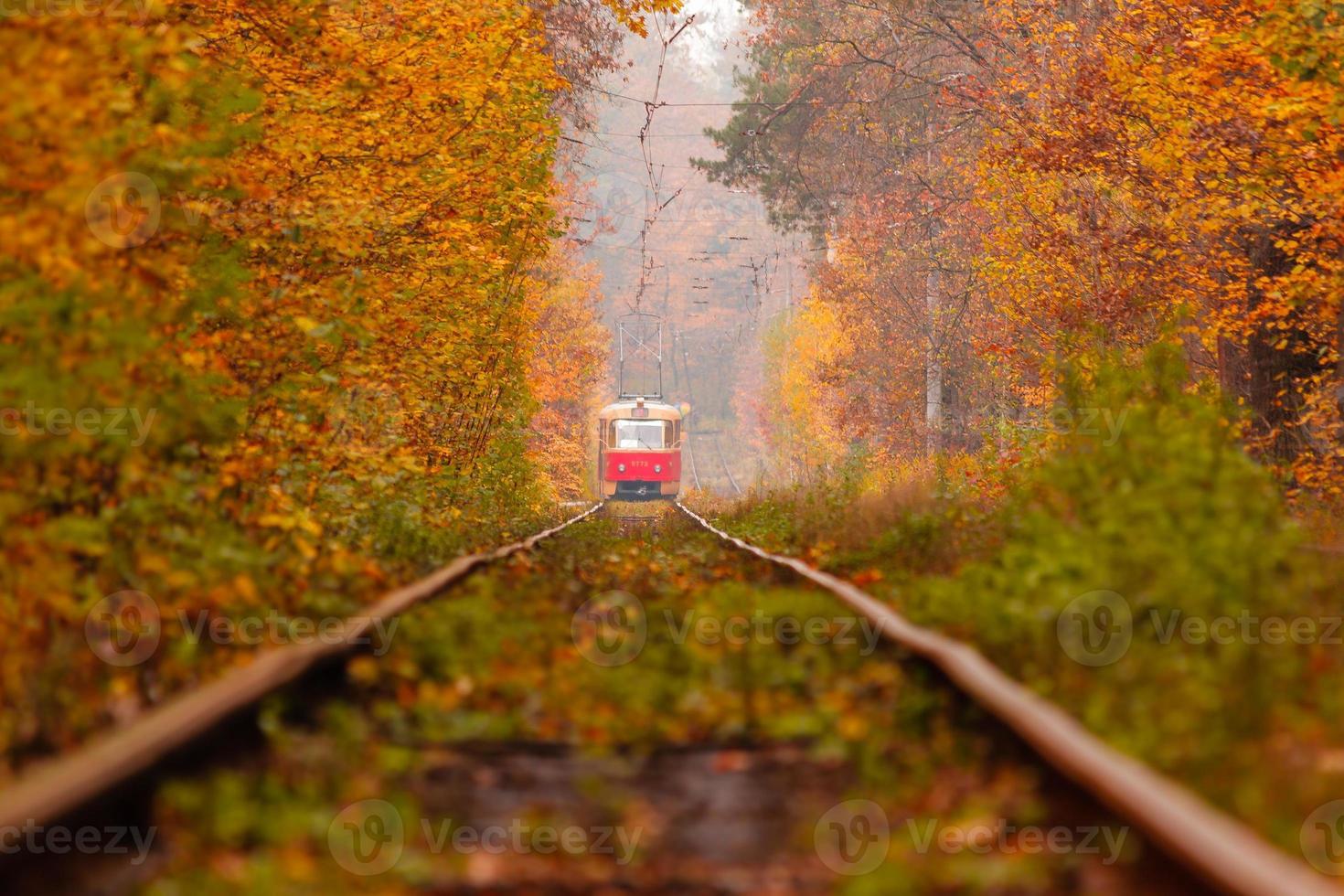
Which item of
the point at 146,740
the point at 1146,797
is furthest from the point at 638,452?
the point at 1146,797

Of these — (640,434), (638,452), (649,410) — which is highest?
(649,410)

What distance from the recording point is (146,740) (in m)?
4.19

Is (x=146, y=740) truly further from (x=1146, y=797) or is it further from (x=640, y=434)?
(x=640, y=434)

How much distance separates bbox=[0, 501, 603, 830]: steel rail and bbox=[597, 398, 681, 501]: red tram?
35.3 m

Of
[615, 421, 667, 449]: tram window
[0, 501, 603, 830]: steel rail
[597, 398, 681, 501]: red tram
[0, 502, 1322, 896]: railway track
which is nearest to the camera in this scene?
[0, 502, 1322, 896]: railway track

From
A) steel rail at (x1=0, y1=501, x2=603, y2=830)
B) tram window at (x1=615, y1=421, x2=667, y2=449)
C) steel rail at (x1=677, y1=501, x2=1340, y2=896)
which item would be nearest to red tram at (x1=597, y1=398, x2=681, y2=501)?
tram window at (x1=615, y1=421, x2=667, y2=449)

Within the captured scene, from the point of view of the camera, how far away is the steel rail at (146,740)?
3.61 metres

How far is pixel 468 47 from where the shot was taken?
45.6 ft

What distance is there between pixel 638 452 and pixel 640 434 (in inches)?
22.9

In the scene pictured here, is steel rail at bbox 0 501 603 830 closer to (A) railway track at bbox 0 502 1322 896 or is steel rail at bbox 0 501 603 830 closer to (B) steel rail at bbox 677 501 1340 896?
(A) railway track at bbox 0 502 1322 896

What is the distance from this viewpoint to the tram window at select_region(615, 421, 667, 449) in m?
42.0

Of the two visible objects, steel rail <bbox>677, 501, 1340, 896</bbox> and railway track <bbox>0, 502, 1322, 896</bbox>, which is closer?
steel rail <bbox>677, 501, 1340, 896</bbox>

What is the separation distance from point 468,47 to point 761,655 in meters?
8.94

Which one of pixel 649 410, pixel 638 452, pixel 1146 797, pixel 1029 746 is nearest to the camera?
pixel 1146 797
